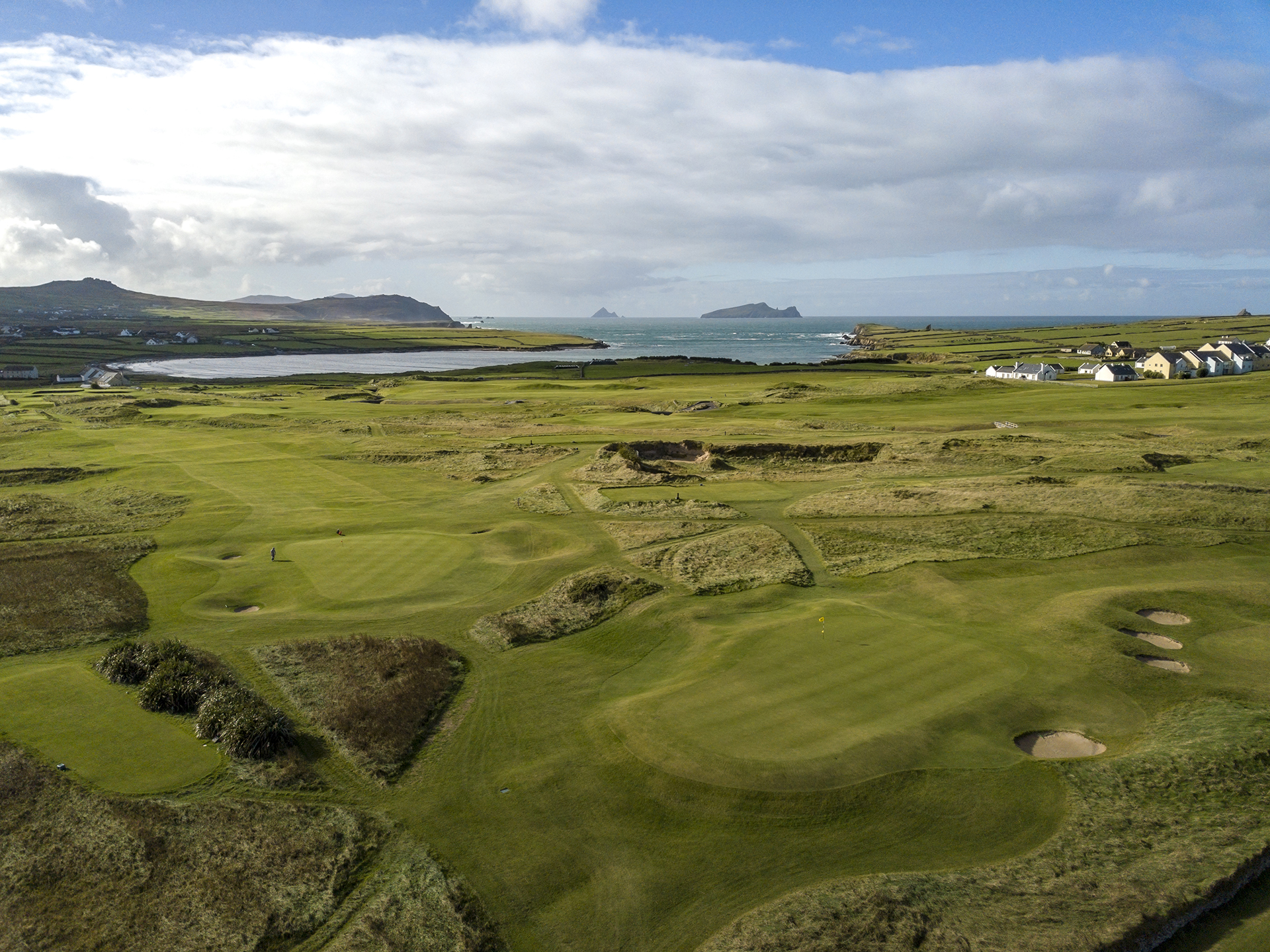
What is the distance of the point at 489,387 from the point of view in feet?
409

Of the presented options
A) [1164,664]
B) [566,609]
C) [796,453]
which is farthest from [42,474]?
[1164,664]

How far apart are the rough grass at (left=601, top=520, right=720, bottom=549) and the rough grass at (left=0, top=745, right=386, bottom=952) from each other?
80.6 feet

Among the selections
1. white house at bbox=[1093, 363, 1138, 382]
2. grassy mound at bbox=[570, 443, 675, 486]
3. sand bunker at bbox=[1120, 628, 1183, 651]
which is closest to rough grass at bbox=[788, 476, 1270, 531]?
grassy mound at bbox=[570, 443, 675, 486]

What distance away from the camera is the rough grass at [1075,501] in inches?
1609

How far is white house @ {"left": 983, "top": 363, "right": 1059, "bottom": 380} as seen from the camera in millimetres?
117562

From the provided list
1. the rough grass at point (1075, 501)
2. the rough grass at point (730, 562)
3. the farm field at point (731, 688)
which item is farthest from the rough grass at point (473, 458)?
the rough grass at point (1075, 501)

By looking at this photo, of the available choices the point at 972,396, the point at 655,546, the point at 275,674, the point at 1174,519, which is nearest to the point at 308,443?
the point at 655,546

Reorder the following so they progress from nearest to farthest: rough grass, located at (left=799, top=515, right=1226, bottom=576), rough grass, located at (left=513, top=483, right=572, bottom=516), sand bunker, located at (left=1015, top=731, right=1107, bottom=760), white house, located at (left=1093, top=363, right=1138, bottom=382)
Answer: sand bunker, located at (left=1015, top=731, right=1107, bottom=760), rough grass, located at (left=799, top=515, right=1226, bottom=576), rough grass, located at (left=513, top=483, right=572, bottom=516), white house, located at (left=1093, top=363, right=1138, bottom=382)

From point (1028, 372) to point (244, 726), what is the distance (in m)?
124

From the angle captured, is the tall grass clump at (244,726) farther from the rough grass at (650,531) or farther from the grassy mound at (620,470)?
the grassy mound at (620,470)

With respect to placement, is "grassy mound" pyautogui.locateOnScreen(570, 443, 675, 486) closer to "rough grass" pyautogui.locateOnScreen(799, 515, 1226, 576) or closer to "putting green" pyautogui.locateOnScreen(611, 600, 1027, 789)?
"rough grass" pyautogui.locateOnScreen(799, 515, 1226, 576)

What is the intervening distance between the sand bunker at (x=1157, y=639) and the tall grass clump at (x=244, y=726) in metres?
29.1

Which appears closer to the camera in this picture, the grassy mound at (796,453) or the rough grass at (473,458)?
the grassy mound at (796,453)

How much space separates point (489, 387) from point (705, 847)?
369 ft
